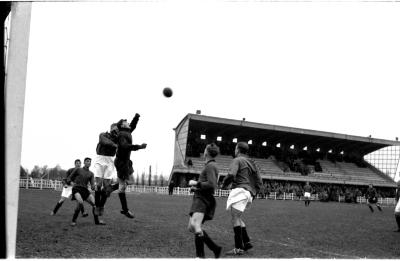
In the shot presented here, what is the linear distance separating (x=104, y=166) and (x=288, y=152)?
141ft

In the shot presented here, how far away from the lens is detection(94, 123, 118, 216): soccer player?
9.02 meters

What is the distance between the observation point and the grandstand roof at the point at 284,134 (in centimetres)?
4294

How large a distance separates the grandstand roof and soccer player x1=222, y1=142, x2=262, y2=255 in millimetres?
34013

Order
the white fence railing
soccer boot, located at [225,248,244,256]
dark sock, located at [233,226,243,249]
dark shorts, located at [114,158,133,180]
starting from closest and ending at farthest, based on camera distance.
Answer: soccer boot, located at [225,248,244,256] → dark sock, located at [233,226,243,249] → dark shorts, located at [114,158,133,180] → the white fence railing

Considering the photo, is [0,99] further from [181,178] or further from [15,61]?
[181,178]

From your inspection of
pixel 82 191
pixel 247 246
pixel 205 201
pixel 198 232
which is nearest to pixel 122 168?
pixel 82 191

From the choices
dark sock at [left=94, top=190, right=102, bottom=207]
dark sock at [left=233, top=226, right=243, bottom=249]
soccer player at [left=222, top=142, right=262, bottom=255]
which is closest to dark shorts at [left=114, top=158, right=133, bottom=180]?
dark sock at [left=94, top=190, right=102, bottom=207]

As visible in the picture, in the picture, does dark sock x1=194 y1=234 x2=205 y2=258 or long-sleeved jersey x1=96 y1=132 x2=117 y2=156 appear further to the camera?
long-sleeved jersey x1=96 y1=132 x2=117 y2=156

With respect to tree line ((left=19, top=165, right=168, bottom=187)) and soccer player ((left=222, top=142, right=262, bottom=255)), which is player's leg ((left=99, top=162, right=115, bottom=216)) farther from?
tree line ((left=19, top=165, right=168, bottom=187))

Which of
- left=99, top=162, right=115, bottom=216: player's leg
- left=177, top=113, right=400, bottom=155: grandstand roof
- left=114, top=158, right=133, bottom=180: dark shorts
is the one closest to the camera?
left=114, top=158, right=133, bottom=180: dark shorts

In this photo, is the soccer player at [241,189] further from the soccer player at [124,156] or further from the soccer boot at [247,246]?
the soccer player at [124,156]

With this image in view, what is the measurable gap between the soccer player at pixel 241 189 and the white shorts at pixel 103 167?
10.7 ft

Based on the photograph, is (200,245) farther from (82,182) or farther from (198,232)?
(82,182)

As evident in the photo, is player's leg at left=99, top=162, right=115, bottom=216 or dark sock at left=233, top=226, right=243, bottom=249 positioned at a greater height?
player's leg at left=99, top=162, right=115, bottom=216
